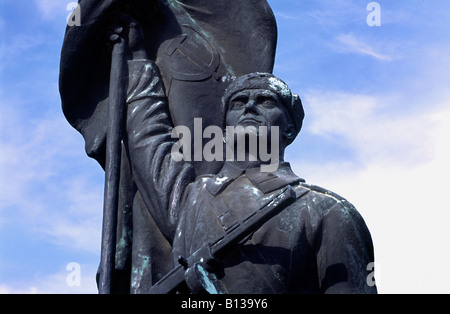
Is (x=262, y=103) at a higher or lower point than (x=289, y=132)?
higher

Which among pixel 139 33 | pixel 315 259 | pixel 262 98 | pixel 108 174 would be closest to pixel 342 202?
pixel 315 259

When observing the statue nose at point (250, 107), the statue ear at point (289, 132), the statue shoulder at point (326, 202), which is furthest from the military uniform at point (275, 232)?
the statue nose at point (250, 107)

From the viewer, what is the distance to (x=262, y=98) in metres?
7.08

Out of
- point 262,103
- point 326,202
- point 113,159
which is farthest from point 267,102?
point 113,159

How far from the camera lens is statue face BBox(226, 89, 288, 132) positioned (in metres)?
6.97

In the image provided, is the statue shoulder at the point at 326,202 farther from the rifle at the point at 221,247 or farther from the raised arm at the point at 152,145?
the raised arm at the point at 152,145

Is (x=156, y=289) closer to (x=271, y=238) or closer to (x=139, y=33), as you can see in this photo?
(x=271, y=238)

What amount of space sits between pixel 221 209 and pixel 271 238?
1.38ft

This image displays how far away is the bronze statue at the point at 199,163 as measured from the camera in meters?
6.43

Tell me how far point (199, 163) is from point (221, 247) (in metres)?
1.32

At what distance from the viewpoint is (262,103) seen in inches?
278

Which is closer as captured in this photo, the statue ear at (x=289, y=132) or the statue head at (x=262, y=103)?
the statue head at (x=262, y=103)

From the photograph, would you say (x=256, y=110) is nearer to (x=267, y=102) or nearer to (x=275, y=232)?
(x=267, y=102)

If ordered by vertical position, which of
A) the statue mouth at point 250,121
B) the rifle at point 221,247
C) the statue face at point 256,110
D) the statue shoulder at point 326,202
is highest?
the statue face at point 256,110
